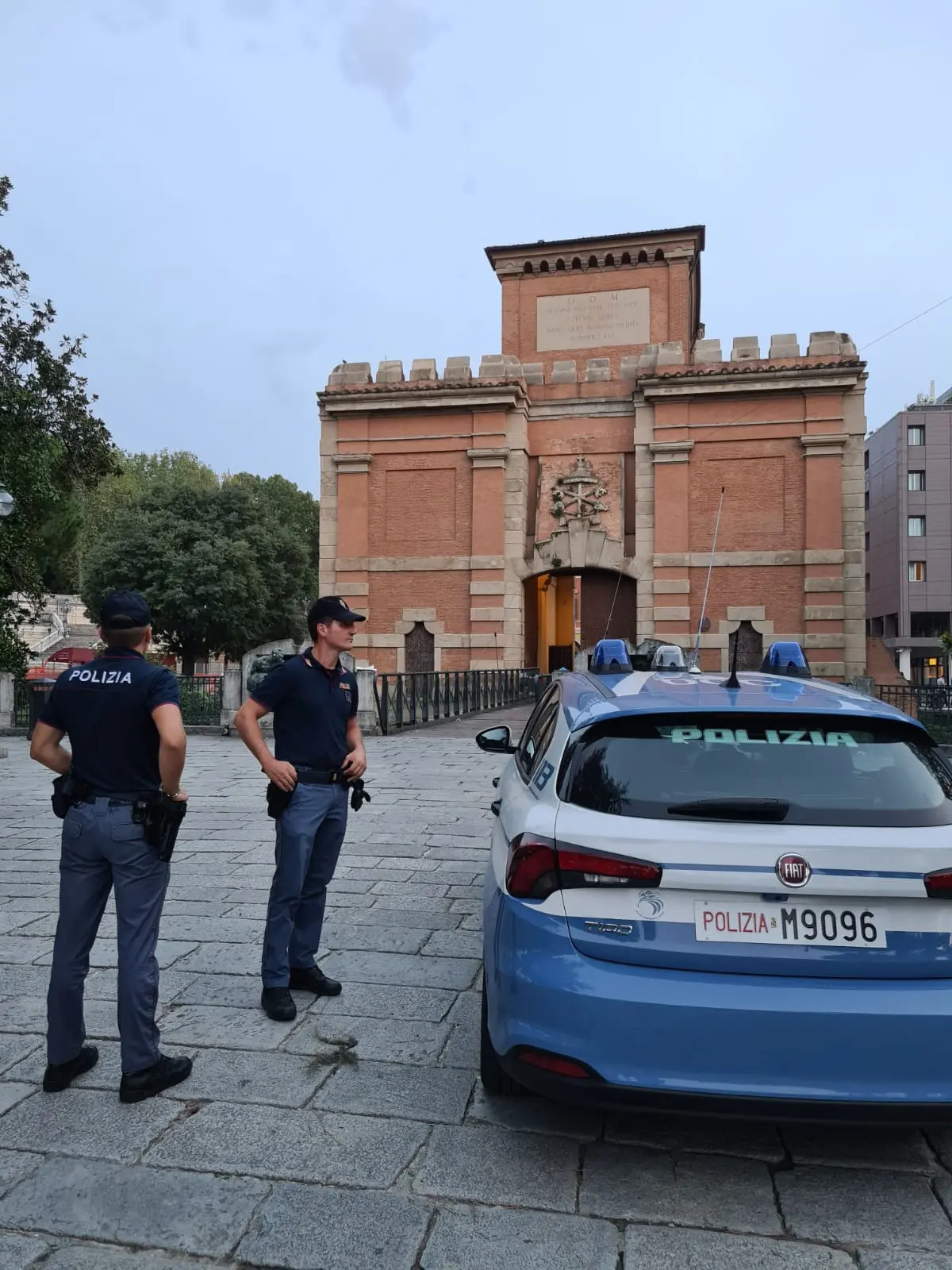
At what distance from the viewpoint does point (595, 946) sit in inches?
107

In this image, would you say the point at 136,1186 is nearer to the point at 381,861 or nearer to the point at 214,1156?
the point at 214,1156

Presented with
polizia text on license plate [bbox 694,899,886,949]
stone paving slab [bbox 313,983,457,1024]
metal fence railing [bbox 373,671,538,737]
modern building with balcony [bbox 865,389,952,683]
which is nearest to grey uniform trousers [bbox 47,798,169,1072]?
stone paving slab [bbox 313,983,457,1024]

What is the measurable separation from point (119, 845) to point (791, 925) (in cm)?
224

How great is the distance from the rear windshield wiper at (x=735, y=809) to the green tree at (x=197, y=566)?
3881 centimetres

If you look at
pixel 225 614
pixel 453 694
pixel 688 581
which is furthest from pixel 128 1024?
pixel 225 614

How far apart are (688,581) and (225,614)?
846 inches

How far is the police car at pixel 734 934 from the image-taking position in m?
2.57

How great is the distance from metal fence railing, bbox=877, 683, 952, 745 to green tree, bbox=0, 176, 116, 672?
1766 cm

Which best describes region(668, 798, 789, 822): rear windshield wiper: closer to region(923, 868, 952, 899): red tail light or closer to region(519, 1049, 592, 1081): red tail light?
region(923, 868, 952, 899): red tail light

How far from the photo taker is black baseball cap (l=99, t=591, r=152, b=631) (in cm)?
339

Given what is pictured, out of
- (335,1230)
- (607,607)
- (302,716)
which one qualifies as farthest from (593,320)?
(335,1230)

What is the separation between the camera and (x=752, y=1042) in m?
2.58

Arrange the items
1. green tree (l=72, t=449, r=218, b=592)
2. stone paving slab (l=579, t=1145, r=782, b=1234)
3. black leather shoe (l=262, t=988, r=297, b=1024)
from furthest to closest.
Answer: green tree (l=72, t=449, r=218, b=592), black leather shoe (l=262, t=988, r=297, b=1024), stone paving slab (l=579, t=1145, r=782, b=1234)

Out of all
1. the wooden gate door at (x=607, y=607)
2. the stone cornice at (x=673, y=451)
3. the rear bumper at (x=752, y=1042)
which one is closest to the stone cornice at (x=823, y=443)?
the stone cornice at (x=673, y=451)
